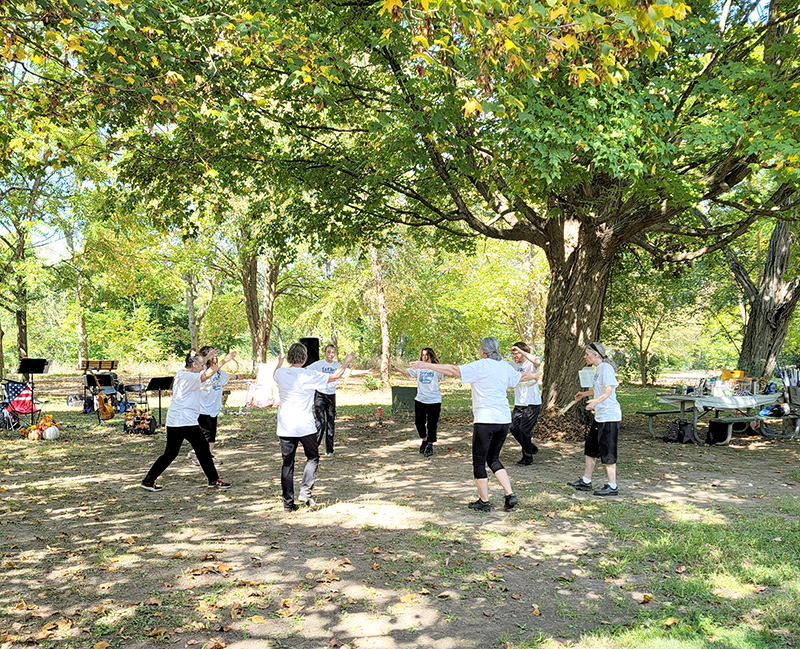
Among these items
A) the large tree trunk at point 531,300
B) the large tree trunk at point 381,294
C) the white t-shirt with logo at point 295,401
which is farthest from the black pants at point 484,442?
the large tree trunk at point 531,300

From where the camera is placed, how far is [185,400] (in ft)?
25.3

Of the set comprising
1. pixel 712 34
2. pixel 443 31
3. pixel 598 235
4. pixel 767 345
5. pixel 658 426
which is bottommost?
pixel 658 426

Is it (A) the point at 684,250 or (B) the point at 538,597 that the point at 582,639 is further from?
(A) the point at 684,250

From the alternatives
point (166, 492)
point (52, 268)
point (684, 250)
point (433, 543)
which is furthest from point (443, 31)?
point (52, 268)

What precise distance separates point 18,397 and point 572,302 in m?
12.4

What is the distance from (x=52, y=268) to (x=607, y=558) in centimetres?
2212

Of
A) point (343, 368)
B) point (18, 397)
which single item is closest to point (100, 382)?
point (18, 397)

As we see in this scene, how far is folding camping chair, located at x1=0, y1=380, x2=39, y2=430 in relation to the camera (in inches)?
534

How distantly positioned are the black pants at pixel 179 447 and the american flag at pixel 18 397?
763 cm

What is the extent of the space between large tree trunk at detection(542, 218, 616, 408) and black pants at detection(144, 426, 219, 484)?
7197 mm

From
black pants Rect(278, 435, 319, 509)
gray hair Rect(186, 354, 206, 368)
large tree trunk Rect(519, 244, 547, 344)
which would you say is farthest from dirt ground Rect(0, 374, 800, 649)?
large tree trunk Rect(519, 244, 547, 344)

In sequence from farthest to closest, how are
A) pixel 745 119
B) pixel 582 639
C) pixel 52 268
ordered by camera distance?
pixel 52 268
pixel 745 119
pixel 582 639

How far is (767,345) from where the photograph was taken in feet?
48.9

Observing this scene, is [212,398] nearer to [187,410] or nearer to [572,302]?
[187,410]
